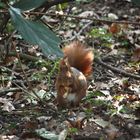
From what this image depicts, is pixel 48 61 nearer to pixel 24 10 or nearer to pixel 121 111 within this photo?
pixel 121 111

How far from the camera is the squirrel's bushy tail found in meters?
3.62

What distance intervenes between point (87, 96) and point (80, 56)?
32 centimetres

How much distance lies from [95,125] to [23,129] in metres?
0.47

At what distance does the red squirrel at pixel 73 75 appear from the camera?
341 cm

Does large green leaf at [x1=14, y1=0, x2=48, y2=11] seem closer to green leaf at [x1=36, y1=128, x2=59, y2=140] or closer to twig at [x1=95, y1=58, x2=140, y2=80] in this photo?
green leaf at [x1=36, y1=128, x2=59, y2=140]

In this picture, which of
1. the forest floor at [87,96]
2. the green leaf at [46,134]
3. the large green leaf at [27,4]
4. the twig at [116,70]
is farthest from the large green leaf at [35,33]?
the twig at [116,70]

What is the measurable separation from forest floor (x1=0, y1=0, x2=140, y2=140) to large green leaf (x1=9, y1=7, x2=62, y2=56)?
1.27 ft

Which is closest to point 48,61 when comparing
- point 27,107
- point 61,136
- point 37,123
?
point 27,107

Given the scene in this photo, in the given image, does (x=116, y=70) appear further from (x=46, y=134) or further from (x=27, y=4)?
(x=27, y=4)

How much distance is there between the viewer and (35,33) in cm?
163

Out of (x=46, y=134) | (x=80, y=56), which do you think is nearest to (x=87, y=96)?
(x=80, y=56)

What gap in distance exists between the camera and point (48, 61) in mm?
4242

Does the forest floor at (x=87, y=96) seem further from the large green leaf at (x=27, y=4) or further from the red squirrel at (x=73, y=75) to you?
the large green leaf at (x=27, y=4)

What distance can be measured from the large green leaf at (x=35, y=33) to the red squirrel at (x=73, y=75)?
164cm
